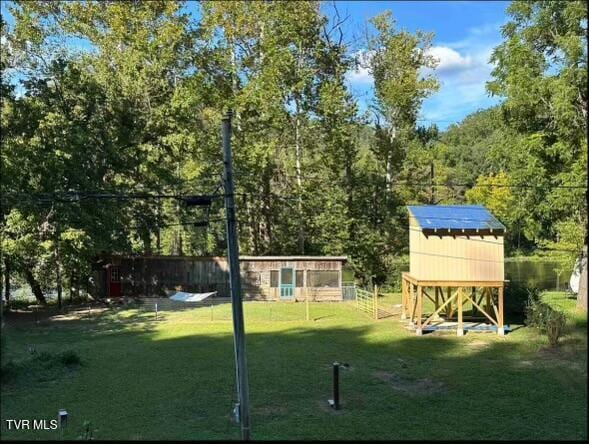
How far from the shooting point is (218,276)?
105 feet

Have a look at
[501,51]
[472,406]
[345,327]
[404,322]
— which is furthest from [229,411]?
[501,51]

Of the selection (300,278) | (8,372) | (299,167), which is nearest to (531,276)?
(299,167)

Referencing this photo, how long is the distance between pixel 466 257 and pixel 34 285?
21425 mm

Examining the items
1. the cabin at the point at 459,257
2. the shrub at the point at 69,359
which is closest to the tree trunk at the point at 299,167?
the cabin at the point at 459,257

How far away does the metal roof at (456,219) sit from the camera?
67.6ft

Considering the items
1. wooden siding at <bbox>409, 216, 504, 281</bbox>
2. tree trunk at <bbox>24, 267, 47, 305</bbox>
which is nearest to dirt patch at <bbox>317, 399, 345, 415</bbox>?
wooden siding at <bbox>409, 216, 504, 281</bbox>

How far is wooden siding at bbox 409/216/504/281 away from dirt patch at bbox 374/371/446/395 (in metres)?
6.83

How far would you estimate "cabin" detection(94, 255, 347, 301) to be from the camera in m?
31.6

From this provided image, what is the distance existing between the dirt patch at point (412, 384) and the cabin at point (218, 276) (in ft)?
54.1

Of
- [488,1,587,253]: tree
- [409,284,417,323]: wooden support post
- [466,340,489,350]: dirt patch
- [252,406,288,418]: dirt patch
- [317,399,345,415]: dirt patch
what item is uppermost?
[488,1,587,253]: tree

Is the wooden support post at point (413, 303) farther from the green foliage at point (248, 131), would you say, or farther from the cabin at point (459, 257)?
the green foliage at point (248, 131)

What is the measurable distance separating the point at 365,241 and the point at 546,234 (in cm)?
1076

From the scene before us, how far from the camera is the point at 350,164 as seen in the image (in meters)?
37.1

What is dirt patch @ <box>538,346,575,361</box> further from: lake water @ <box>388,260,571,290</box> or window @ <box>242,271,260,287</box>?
window @ <box>242,271,260,287</box>
